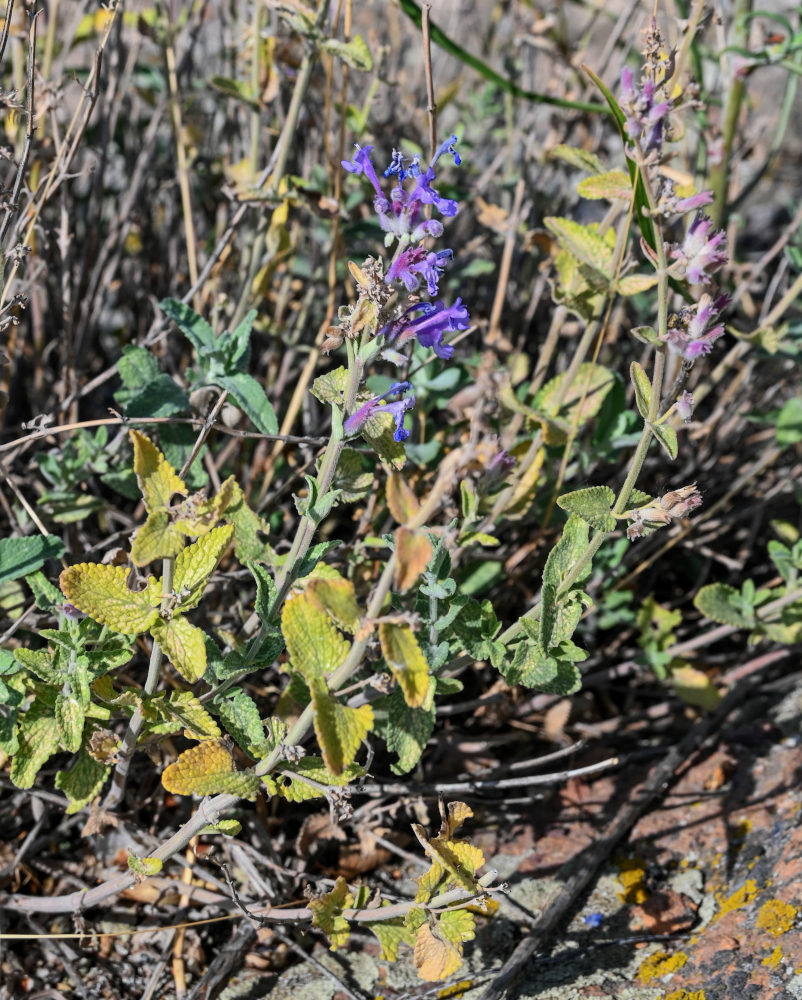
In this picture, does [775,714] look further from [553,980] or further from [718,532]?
[553,980]

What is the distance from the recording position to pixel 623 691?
6.09 ft

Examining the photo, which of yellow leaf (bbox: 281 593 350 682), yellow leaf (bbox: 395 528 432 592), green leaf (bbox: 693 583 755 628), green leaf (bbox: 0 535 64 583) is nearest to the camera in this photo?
yellow leaf (bbox: 395 528 432 592)

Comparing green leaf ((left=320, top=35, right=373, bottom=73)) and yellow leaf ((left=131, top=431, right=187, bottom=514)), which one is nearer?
yellow leaf ((left=131, top=431, right=187, bottom=514))

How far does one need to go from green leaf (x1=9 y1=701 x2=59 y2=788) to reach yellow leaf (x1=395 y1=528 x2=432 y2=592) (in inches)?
21.6

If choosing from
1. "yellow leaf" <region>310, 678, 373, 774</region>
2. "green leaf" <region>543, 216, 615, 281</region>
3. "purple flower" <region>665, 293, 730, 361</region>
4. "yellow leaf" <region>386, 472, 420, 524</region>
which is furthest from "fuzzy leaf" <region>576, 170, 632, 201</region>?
"yellow leaf" <region>310, 678, 373, 774</region>

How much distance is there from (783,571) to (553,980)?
2.40 ft

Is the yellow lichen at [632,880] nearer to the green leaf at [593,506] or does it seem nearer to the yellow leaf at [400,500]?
the green leaf at [593,506]

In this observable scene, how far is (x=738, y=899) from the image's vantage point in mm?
1342

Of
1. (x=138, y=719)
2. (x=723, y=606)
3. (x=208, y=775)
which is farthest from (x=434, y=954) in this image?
(x=723, y=606)

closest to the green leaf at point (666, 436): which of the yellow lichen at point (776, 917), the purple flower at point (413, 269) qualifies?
the purple flower at point (413, 269)

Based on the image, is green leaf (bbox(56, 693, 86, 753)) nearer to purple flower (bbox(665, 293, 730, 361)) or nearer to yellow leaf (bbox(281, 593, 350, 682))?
yellow leaf (bbox(281, 593, 350, 682))

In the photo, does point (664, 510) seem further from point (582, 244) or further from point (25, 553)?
point (25, 553)

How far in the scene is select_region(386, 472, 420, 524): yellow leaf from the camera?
85 cm

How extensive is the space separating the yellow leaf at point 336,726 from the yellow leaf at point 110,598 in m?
0.23
